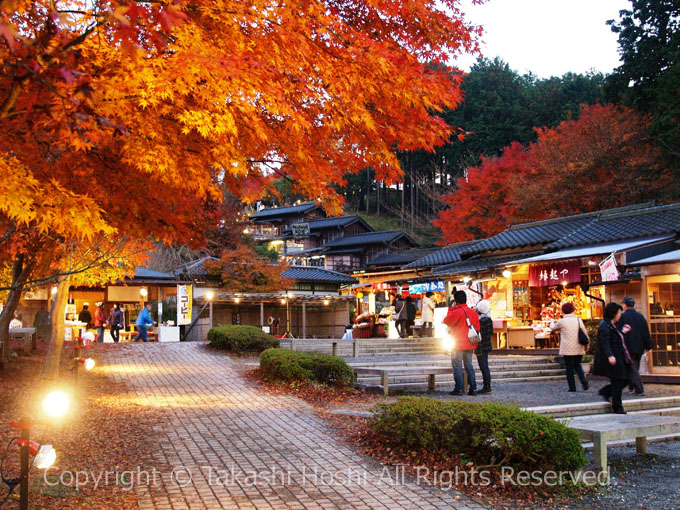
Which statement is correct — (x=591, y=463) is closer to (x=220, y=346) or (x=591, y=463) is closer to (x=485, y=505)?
(x=485, y=505)

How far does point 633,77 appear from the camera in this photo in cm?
2862

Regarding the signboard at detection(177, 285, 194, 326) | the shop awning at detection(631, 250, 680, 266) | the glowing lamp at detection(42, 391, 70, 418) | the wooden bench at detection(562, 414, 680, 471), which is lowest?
the wooden bench at detection(562, 414, 680, 471)

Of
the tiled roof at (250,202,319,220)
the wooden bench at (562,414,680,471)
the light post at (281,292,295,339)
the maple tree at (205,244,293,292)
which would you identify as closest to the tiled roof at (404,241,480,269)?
the light post at (281,292,295,339)

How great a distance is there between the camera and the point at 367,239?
52.7 m

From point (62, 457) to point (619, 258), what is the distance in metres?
12.9

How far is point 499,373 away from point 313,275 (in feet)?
74.9

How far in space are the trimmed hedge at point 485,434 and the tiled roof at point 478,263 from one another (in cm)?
1532

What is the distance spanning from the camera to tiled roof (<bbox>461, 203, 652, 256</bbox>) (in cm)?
2219

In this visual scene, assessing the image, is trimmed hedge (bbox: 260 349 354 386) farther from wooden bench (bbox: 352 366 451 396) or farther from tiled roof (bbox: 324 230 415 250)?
tiled roof (bbox: 324 230 415 250)

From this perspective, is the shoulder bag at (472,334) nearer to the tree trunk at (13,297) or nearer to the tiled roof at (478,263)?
the tree trunk at (13,297)

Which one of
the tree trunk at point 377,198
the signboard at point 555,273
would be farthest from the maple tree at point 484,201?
the tree trunk at point 377,198

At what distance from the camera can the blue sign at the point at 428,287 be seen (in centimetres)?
2369

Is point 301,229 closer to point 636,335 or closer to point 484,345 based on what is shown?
point 484,345

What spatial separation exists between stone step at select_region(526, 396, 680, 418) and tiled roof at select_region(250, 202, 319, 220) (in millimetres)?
50360
